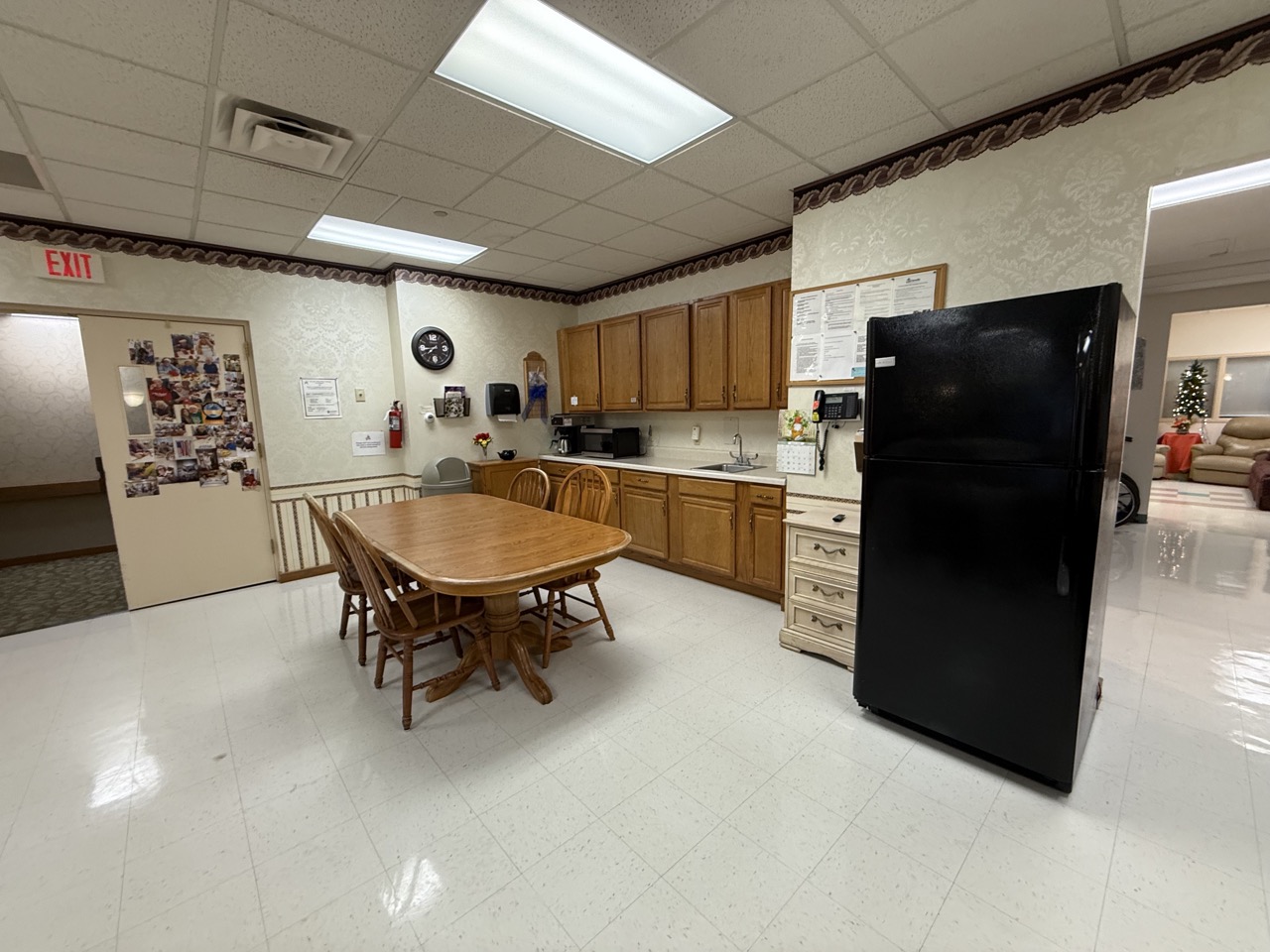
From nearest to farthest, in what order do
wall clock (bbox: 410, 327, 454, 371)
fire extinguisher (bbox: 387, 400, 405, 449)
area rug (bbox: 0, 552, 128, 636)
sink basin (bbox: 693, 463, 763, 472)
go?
1. area rug (bbox: 0, 552, 128, 636)
2. sink basin (bbox: 693, 463, 763, 472)
3. wall clock (bbox: 410, 327, 454, 371)
4. fire extinguisher (bbox: 387, 400, 405, 449)

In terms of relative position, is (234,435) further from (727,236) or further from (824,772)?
(824,772)

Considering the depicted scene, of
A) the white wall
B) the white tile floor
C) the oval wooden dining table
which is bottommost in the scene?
the white tile floor

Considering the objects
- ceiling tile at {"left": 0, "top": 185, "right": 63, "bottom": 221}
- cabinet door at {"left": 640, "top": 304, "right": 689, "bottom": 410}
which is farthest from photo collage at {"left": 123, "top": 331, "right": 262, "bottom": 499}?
cabinet door at {"left": 640, "top": 304, "right": 689, "bottom": 410}

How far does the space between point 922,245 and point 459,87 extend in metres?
2.31

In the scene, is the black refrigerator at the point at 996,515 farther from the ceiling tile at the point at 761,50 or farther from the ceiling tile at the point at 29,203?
the ceiling tile at the point at 29,203

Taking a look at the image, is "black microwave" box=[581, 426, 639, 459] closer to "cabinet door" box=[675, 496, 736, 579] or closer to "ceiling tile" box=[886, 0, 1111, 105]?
"cabinet door" box=[675, 496, 736, 579]

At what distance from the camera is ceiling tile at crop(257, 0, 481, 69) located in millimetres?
1551

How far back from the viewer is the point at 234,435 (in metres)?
3.89

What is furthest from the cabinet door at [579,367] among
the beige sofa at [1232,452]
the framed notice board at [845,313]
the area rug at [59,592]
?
the beige sofa at [1232,452]

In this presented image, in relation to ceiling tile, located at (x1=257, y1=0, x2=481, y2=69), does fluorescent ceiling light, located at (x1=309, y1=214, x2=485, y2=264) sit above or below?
above

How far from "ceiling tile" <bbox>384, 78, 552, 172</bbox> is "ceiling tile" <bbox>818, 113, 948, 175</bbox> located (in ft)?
4.95

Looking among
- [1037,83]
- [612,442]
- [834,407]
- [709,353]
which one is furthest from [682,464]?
[1037,83]

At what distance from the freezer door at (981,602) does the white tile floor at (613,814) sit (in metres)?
0.21

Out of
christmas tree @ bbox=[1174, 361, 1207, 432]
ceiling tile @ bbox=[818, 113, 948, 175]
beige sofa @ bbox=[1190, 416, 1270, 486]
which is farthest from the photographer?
christmas tree @ bbox=[1174, 361, 1207, 432]
